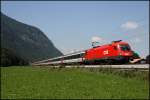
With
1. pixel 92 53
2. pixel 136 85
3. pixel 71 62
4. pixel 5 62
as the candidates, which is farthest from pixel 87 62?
pixel 5 62

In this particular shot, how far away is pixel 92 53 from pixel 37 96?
101ft

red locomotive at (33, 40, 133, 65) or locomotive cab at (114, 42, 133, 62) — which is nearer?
locomotive cab at (114, 42, 133, 62)

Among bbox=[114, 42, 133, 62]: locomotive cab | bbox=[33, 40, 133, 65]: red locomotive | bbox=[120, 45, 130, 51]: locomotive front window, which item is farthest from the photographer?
bbox=[120, 45, 130, 51]: locomotive front window

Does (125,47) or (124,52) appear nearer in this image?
(124,52)

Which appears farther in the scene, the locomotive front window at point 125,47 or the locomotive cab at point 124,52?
the locomotive front window at point 125,47

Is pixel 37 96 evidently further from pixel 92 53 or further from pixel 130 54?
pixel 92 53

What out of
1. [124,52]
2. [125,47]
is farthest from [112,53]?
[125,47]

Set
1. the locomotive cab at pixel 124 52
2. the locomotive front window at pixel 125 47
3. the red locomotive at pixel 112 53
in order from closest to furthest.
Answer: the locomotive cab at pixel 124 52 < the red locomotive at pixel 112 53 < the locomotive front window at pixel 125 47

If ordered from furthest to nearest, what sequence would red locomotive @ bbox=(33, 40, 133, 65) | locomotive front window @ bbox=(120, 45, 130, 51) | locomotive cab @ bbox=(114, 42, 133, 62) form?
locomotive front window @ bbox=(120, 45, 130, 51), red locomotive @ bbox=(33, 40, 133, 65), locomotive cab @ bbox=(114, 42, 133, 62)

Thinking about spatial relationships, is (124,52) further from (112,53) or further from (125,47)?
(112,53)

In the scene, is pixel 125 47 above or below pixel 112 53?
above

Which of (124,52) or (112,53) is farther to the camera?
(112,53)

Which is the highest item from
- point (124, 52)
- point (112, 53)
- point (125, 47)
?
point (125, 47)

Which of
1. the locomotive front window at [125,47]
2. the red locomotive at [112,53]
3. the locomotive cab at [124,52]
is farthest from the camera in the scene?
the locomotive front window at [125,47]
